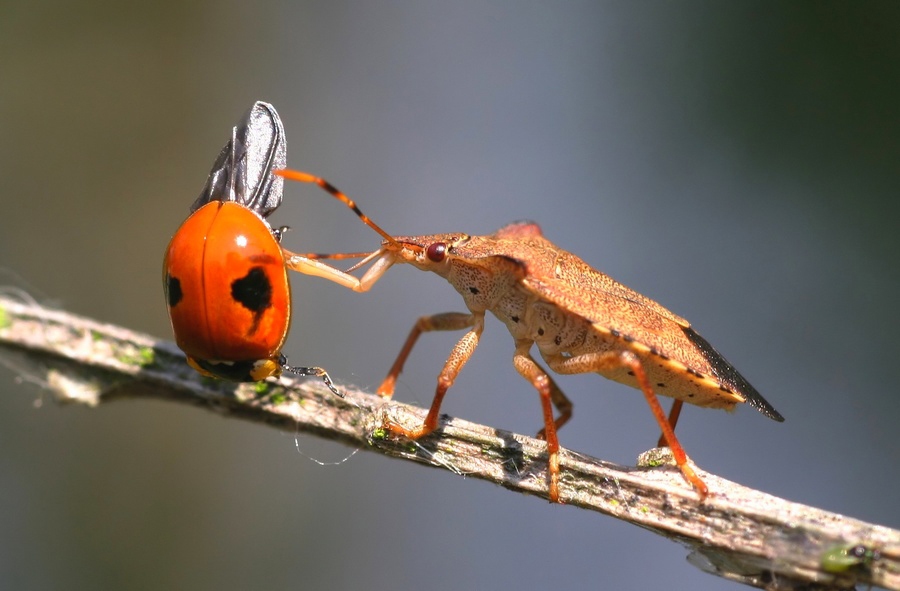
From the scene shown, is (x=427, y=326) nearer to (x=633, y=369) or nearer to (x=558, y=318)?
(x=558, y=318)

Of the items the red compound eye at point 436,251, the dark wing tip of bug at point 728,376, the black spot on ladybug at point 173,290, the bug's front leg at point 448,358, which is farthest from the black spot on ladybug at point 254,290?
the dark wing tip of bug at point 728,376

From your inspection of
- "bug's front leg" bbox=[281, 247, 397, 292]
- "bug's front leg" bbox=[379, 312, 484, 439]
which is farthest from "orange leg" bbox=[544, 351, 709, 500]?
"bug's front leg" bbox=[281, 247, 397, 292]

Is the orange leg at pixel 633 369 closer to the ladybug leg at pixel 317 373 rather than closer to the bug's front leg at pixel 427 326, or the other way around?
the bug's front leg at pixel 427 326

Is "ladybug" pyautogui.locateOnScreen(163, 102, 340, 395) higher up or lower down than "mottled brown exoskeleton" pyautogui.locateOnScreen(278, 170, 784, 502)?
lower down

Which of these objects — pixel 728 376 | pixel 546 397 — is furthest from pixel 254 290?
pixel 728 376

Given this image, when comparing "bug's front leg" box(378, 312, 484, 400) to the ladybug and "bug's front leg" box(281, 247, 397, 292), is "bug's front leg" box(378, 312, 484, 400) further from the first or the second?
the ladybug

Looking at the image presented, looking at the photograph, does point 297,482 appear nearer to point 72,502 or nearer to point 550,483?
point 72,502
